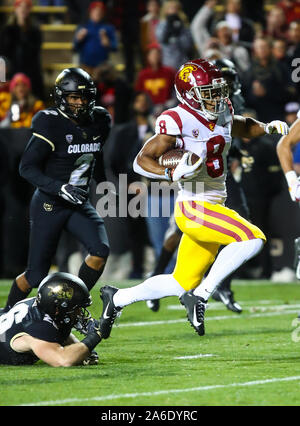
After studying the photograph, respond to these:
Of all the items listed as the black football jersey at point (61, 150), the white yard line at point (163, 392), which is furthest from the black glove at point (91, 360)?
the black football jersey at point (61, 150)

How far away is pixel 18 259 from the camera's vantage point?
11.0 metres

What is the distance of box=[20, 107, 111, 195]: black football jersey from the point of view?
6844 mm

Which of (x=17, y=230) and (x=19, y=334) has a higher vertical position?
(x=19, y=334)

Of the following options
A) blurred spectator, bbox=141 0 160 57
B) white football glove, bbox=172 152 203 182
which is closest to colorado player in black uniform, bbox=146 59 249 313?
white football glove, bbox=172 152 203 182

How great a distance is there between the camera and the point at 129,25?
13.6 metres

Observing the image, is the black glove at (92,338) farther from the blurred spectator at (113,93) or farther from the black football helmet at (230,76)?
the blurred spectator at (113,93)

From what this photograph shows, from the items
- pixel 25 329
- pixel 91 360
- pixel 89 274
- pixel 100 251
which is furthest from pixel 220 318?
pixel 25 329

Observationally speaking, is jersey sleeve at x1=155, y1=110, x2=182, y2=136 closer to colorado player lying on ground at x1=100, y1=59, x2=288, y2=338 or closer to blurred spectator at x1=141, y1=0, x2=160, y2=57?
colorado player lying on ground at x1=100, y1=59, x2=288, y2=338

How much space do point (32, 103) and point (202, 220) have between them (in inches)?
200

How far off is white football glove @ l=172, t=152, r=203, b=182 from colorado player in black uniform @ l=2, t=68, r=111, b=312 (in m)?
1.05

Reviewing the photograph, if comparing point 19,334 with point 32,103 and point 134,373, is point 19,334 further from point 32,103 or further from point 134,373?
point 32,103

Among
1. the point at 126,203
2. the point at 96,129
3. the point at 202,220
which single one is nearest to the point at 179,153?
the point at 202,220
